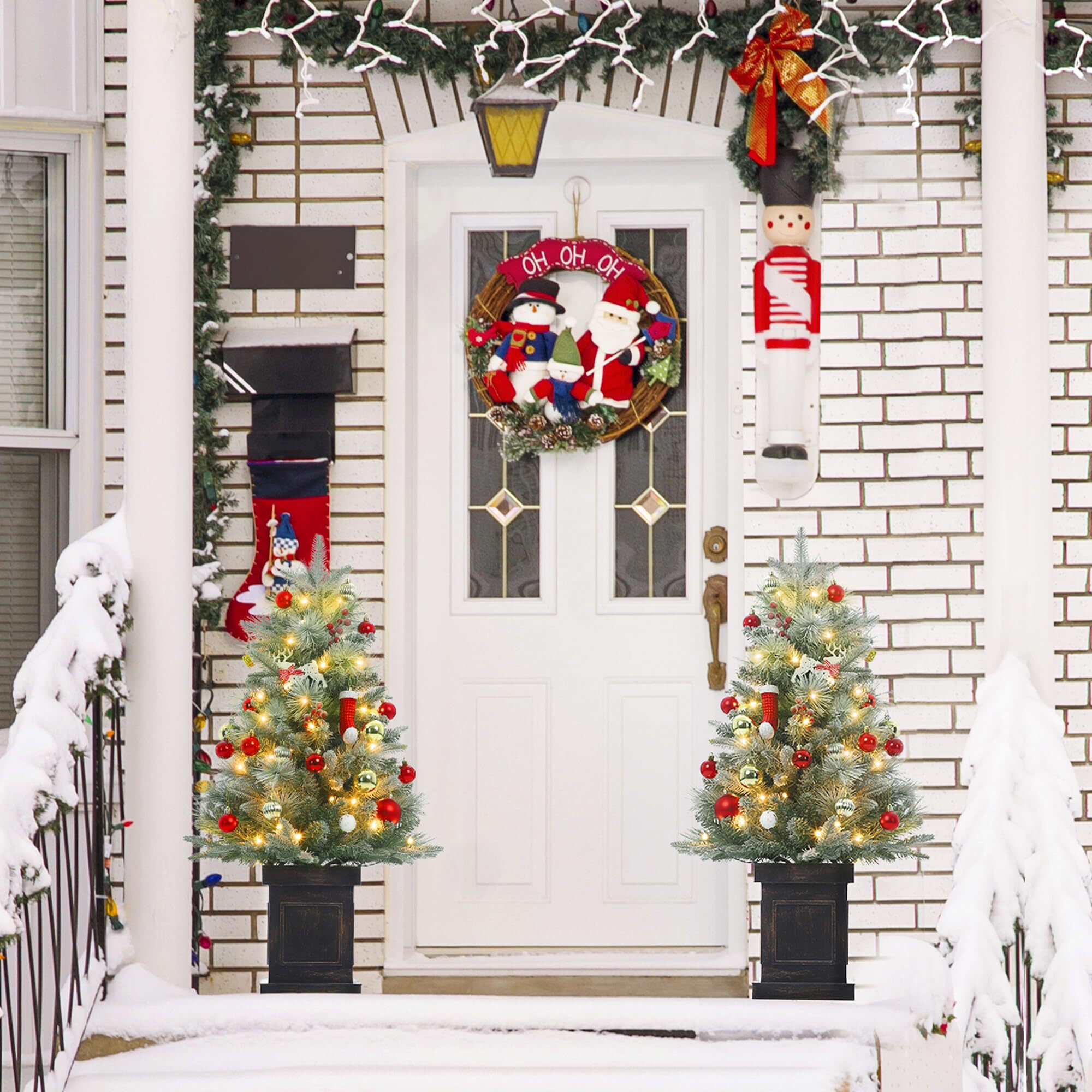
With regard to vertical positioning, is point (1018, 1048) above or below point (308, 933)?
below

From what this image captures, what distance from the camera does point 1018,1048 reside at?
3.26 metres

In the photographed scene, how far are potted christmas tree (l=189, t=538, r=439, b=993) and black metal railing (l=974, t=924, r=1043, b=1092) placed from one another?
143 cm

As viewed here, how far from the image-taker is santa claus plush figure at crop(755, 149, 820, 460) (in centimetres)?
428

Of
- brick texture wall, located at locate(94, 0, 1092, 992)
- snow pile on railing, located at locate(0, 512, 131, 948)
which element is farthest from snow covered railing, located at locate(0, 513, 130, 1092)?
brick texture wall, located at locate(94, 0, 1092, 992)

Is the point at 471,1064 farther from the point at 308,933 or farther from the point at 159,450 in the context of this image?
the point at 159,450

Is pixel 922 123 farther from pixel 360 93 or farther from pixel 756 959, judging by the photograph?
pixel 756 959

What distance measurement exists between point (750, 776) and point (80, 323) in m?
2.65

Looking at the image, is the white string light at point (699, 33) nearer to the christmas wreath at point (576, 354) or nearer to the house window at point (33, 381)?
the christmas wreath at point (576, 354)

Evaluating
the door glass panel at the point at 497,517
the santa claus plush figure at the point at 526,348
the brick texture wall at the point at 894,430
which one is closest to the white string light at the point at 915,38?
the brick texture wall at the point at 894,430

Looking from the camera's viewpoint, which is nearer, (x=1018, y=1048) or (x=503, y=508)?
(x=1018, y=1048)

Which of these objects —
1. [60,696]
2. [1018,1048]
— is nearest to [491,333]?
[60,696]

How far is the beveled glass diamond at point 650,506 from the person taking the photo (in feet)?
14.8

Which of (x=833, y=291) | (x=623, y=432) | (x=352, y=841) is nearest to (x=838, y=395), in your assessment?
(x=833, y=291)

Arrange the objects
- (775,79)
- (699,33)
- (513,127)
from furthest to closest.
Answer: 1. (775,79)
2. (699,33)
3. (513,127)
